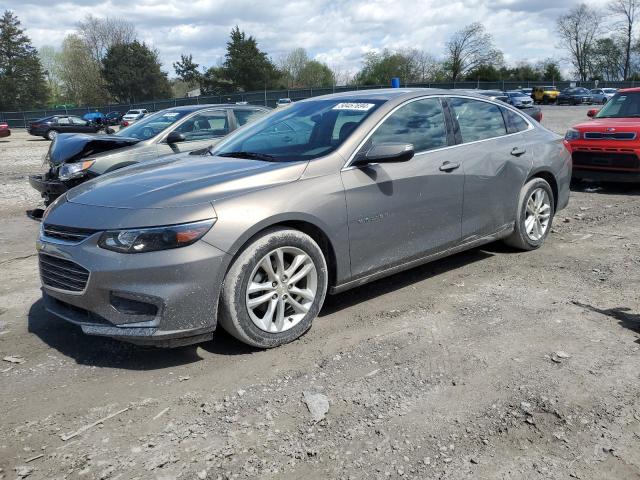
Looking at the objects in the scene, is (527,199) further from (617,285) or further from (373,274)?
(373,274)

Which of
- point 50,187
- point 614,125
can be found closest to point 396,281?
point 50,187

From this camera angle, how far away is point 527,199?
553cm

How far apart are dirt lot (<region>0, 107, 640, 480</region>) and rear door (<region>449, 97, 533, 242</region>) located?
0.62m

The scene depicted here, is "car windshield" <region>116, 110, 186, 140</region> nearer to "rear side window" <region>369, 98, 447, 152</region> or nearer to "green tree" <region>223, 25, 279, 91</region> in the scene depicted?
"rear side window" <region>369, 98, 447, 152</region>

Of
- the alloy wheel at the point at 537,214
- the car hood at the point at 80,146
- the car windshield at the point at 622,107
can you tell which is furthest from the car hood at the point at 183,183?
the car windshield at the point at 622,107

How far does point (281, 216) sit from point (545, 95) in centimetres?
5576

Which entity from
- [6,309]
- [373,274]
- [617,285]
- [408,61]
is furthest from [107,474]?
[408,61]

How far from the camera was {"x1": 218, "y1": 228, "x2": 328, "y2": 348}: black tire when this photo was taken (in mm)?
3447

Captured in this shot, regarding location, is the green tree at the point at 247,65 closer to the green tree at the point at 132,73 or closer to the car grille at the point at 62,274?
the green tree at the point at 132,73

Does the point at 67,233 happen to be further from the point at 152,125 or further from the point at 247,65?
the point at 247,65

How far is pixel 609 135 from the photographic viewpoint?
905 centimetres

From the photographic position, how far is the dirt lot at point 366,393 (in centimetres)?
258

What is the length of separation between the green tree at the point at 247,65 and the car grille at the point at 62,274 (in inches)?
2838

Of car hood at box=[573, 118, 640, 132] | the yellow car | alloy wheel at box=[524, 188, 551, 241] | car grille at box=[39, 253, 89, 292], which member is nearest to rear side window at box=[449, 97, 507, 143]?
alloy wheel at box=[524, 188, 551, 241]
